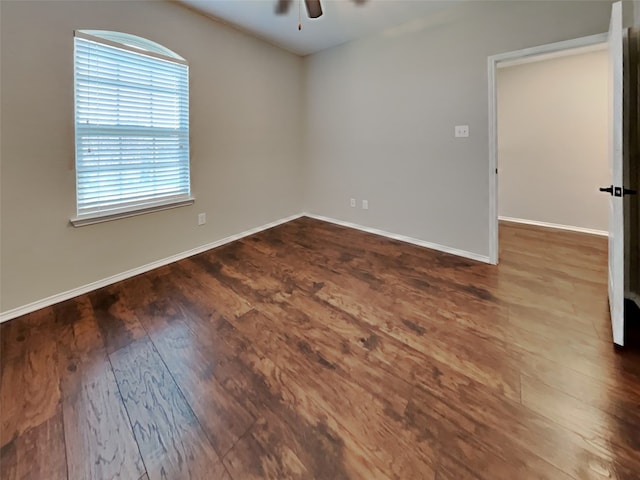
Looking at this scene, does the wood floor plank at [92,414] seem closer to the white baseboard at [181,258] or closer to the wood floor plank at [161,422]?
the wood floor plank at [161,422]

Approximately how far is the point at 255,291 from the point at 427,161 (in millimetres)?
2406

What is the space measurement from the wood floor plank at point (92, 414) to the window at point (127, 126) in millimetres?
1135

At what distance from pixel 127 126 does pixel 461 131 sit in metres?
3.23

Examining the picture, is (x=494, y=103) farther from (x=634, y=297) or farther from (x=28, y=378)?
(x=28, y=378)

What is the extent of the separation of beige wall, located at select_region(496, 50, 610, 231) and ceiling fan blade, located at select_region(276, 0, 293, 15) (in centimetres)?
330

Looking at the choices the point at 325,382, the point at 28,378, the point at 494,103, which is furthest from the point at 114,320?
the point at 494,103

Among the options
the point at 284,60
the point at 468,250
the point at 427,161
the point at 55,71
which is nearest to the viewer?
the point at 55,71

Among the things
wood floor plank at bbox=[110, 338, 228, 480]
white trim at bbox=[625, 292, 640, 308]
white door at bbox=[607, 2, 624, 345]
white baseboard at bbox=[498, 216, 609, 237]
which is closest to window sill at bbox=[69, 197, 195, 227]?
wood floor plank at bbox=[110, 338, 228, 480]

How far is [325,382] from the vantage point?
147cm

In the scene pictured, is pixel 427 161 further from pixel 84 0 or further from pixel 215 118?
pixel 84 0

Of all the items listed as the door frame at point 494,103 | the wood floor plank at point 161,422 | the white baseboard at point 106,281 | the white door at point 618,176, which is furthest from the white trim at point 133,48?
the white door at point 618,176

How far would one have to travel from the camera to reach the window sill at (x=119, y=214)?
239cm

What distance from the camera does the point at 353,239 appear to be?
3.78 meters

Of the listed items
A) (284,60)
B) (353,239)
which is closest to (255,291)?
(353,239)
